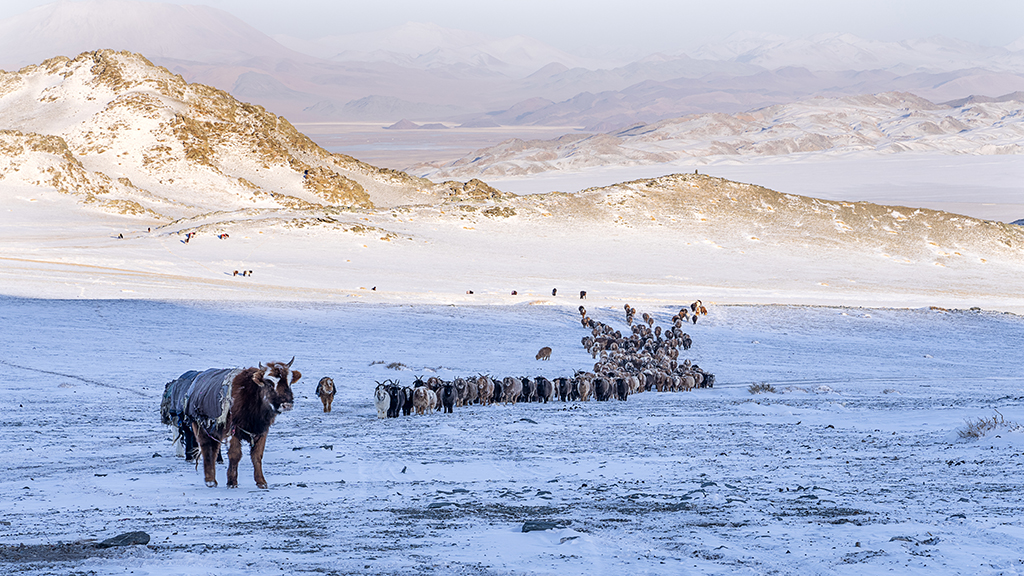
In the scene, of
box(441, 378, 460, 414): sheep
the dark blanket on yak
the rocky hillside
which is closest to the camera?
the dark blanket on yak

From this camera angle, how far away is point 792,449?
11.3m

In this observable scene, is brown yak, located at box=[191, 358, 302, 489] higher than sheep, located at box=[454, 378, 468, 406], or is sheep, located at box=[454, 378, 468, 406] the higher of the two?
brown yak, located at box=[191, 358, 302, 489]

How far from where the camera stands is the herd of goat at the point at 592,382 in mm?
15602

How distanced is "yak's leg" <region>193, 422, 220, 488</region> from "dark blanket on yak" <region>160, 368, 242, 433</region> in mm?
120

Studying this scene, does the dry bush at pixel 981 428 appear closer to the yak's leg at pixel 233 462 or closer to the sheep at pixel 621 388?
the sheep at pixel 621 388

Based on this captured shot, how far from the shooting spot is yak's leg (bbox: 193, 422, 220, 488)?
8.97 m

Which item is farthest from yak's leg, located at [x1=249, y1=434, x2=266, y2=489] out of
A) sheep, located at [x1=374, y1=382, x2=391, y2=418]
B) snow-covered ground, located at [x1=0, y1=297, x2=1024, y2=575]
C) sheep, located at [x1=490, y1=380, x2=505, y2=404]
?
sheep, located at [x1=490, y1=380, x2=505, y2=404]

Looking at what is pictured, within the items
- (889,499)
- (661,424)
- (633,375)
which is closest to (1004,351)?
(633,375)

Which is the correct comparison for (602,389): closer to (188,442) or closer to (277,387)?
(188,442)

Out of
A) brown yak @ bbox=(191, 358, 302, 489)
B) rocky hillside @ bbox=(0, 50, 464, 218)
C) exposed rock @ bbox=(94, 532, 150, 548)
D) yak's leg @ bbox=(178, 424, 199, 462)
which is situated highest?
rocky hillside @ bbox=(0, 50, 464, 218)

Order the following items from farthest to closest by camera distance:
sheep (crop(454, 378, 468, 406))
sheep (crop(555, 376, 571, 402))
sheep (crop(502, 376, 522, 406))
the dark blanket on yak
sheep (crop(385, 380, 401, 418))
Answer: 1. sheep (crop(555, 376, 571, 402))
2. sheep (crop(502, 376, 522, 406))
3. sheep (crop(454, 378, 468, 406))
4. sheep (crop(385, 380, 401, 418))
5. the dark blanket on yak

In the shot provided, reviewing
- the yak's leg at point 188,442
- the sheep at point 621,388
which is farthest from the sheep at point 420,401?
the yak's leg at point 188,442

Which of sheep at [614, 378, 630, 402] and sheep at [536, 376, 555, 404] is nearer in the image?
sheep at [536, 376, 555, 404]

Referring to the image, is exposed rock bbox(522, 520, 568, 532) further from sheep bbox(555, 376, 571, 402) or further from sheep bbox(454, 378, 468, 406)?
sheep bbox(555, 376, 571, 402)
